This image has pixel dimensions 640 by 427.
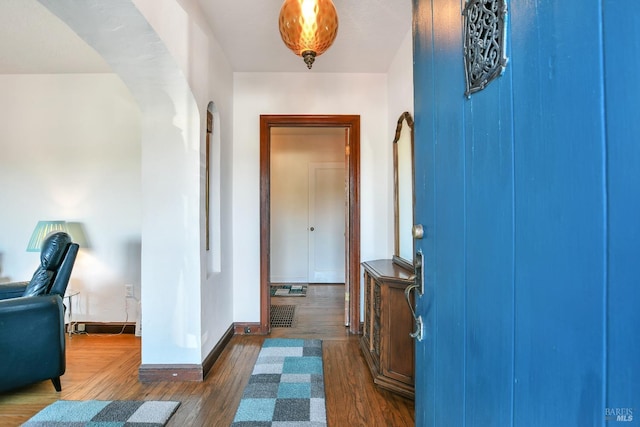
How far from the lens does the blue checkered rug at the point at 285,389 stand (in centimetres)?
178

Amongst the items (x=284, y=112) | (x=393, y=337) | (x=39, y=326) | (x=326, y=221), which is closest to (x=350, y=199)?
(x=284, y=112)

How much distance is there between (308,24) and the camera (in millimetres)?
1441

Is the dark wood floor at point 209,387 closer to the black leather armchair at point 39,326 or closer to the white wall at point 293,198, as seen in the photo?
the black leather armchair at point 39,326

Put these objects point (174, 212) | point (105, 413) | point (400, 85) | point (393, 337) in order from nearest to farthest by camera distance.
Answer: point (105, 413), point (393, 337), point (174, 212), point (400, 85)

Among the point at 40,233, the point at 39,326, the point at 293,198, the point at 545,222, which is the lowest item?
the point at 39,326

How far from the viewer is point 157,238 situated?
2.26 m

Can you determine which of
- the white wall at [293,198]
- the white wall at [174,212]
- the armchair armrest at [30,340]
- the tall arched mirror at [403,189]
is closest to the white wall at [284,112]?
the tall arched mirror at [403,189]

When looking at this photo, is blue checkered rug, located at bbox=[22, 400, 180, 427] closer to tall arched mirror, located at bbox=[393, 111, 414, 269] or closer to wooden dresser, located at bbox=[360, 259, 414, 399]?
wooden dresser, located at bbox=[360, 259, 414, 399]

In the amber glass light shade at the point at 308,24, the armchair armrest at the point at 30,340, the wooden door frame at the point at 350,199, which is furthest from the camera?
the wooden door frame at the point at 350,199

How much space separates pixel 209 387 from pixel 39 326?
1.14m

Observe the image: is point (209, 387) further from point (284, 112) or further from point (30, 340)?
point (284, 112)

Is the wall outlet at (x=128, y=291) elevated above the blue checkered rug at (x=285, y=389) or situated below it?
above

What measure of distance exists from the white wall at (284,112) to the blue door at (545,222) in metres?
2.51

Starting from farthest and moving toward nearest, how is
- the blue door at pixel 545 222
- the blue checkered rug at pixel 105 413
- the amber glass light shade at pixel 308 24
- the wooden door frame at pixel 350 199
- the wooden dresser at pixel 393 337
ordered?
the wooden door frame at pixel 350 199
the wooden dresser at pixel 393 337
the blue checkered rug at pixel 105 413
the amber glass light shade at pixel 308 24
the blue door at pixel 545 222
